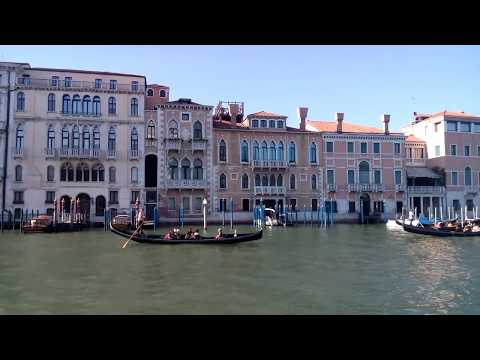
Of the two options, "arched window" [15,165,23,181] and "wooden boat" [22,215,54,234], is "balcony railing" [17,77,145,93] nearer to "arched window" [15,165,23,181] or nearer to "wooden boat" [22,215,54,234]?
"arched window" [15,165,23,181]

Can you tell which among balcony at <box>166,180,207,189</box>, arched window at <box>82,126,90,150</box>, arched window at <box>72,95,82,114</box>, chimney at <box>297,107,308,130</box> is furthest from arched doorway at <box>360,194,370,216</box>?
arched window at <box>72,95,82,114</box>

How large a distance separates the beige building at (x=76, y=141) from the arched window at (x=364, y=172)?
16.7 metres

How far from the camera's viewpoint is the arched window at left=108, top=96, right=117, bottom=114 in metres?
29.8

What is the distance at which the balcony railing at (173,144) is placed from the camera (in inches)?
1185

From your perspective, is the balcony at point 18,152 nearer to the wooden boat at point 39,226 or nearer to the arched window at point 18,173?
the arched window at point 18,173

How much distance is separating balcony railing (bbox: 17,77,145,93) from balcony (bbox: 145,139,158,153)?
3.54 m

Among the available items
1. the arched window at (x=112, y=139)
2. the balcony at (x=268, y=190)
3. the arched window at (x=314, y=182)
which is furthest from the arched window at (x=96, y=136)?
the arched window at (x=314, y=182)

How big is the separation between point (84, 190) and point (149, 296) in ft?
70.7

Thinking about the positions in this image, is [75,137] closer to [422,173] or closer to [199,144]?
[199,144]

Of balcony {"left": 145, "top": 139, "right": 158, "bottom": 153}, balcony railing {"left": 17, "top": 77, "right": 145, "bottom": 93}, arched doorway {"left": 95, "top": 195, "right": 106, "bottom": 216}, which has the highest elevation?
balcony railing {"left": 17, "top": 77, "right": 145, "bottom": 93}

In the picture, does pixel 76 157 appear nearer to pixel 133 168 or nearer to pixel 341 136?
pixel 133 168

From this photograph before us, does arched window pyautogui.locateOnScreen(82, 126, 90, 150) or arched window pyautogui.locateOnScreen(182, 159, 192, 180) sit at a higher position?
arched window pyautogui.locateOnScreen(82, 126, 90, 150)

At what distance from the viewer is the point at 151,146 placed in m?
30.2
